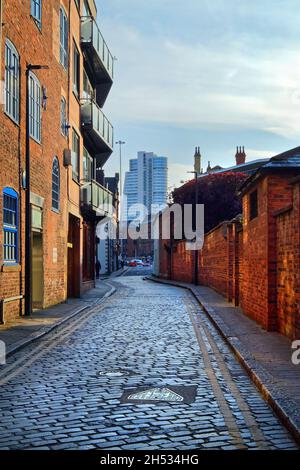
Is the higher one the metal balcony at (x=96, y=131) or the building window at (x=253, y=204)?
the metal balcony at (x=96, y=131)

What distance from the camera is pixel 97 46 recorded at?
28016mm

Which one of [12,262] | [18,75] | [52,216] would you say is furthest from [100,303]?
[18,75]

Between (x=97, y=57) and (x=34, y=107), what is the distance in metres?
11.6

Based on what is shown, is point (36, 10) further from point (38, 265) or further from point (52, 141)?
point (38, 265)

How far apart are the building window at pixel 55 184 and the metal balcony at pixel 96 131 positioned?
591 centimetres

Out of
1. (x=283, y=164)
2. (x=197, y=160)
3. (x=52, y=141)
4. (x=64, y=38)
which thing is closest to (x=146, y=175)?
(x=197, y=160)

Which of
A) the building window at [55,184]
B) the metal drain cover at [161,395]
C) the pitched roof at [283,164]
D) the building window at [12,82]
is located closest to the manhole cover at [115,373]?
Answer: the metal drain cover at [161,395]

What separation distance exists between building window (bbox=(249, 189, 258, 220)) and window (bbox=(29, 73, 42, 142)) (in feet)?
21.2

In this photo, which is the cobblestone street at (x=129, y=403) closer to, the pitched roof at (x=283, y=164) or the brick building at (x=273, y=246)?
the brick building at (x=273, y=246)

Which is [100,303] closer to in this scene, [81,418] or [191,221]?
[81,418]

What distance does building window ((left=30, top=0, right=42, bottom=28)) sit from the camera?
57.5 feet

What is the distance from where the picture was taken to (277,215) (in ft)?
39.6

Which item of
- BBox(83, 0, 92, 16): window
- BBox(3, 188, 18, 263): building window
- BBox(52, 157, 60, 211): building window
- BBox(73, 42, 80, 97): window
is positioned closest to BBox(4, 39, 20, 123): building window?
BBox(3, 188, 18, 263): building window

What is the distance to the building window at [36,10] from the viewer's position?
17516 mm
